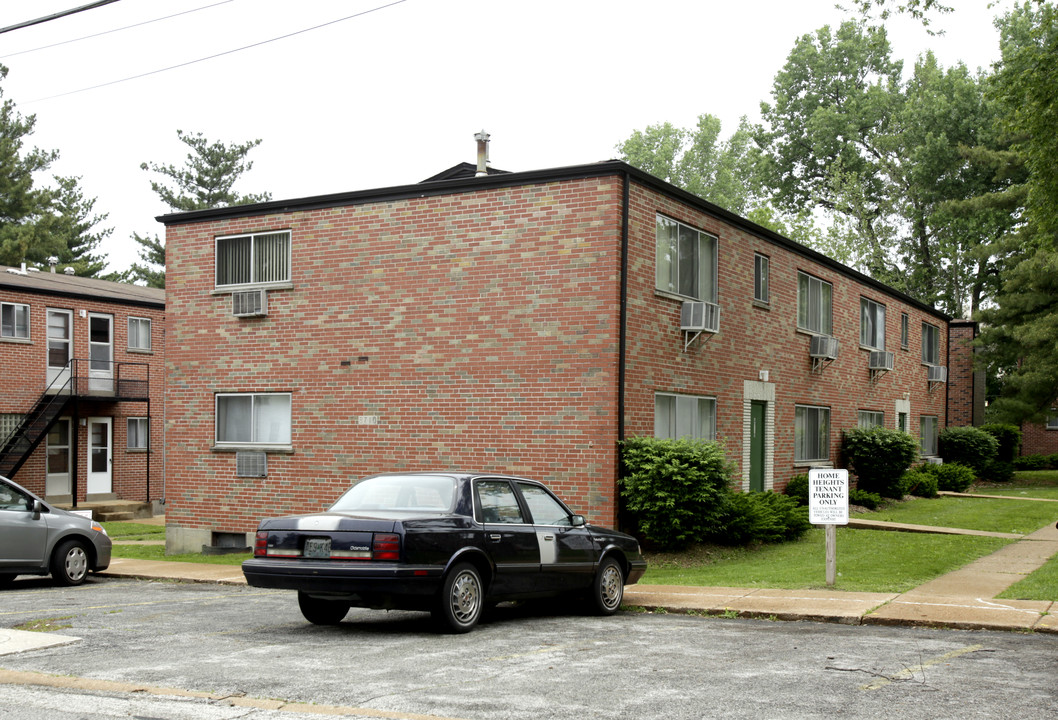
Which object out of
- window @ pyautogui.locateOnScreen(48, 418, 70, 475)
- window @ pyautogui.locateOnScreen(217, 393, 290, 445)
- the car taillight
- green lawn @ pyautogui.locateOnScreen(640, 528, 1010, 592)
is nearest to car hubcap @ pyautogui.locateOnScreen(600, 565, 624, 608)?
green lawn @ pyautogui.locateOnScreen(640, 528, 1010, 592)

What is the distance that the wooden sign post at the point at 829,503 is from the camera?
43.6 ft

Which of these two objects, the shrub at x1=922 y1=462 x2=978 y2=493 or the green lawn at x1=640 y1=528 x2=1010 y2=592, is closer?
the green lawn at x1=640 y1=528 x2=1010 y2=592

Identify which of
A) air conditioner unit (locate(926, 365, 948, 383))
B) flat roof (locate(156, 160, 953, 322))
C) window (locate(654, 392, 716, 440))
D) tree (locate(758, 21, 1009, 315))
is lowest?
window (locate(654, 392, 716, 440))

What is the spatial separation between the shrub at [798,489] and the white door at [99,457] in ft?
66.1

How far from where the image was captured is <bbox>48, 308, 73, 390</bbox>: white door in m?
30.2

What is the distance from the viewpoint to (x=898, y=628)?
10703 mm

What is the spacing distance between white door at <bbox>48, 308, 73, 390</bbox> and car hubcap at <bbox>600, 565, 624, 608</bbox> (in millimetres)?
22902

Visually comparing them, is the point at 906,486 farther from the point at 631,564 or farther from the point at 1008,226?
the point at 1008,226

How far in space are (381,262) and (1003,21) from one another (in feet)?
139

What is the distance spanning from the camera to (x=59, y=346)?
30.5 metres

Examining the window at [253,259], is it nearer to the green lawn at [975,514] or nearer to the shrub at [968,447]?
the green lawn at [975,514]

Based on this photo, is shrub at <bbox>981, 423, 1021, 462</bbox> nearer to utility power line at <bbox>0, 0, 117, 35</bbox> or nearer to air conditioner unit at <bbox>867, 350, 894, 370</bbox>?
air conditioner unit at <bbox>867, 350, 894, 370</bbox>

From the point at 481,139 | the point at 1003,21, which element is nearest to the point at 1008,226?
the point at 1003,21

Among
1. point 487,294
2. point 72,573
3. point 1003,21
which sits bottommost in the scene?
point 72,573
